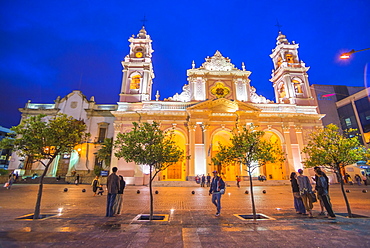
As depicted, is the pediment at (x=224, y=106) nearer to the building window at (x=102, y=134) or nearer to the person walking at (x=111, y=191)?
the building window at (x=102, y=134)

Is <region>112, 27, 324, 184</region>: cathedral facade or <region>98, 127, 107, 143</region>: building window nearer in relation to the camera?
<region>112, 27, 324, 184</region>: cathedral facade

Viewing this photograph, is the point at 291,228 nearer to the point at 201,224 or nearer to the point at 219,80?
the point at 201,224

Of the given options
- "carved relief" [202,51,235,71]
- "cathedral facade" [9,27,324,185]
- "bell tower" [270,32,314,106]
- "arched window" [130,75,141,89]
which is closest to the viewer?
"cathedral facade" [9,27,324,185]

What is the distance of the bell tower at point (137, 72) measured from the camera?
1224 inches

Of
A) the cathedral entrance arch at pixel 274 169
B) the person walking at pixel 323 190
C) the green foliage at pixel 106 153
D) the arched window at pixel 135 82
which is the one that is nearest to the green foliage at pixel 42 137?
the person walking at pixel 323 190

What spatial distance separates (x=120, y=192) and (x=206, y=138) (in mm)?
20318

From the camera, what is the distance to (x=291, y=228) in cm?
543

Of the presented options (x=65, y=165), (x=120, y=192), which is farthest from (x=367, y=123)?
Answer: (x=65, y=165)

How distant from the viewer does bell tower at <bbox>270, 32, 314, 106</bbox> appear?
32.9 meters

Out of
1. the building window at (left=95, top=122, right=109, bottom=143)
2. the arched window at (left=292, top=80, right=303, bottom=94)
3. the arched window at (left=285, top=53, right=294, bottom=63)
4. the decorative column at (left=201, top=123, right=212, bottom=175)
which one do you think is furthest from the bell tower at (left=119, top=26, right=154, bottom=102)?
the arched window at (left=292, top=80, right=303, bottom=94)

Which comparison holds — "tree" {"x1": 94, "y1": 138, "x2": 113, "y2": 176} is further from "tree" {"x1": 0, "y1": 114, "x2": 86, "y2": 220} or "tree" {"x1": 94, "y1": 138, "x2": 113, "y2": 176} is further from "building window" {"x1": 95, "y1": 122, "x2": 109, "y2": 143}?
"tree" {"x1": 0, "y1": 114, "x2": 86, "y2": 220}

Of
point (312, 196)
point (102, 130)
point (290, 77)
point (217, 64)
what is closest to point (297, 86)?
point (290, 77)

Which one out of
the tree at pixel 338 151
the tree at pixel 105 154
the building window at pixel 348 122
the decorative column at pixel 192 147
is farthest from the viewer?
the building window at pixel 348 122

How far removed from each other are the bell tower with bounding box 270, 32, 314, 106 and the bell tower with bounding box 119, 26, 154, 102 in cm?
2421
